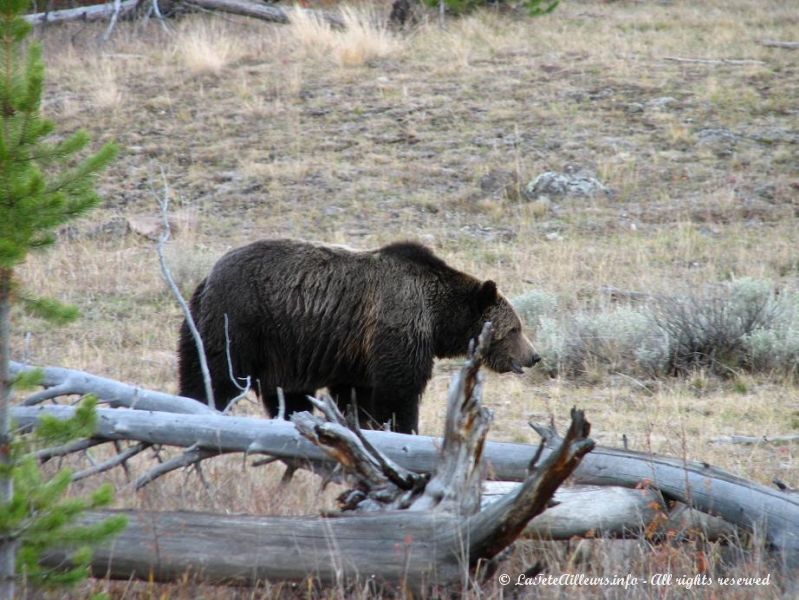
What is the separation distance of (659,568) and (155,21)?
1986 cm

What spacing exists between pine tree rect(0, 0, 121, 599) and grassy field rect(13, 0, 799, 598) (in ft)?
4.80

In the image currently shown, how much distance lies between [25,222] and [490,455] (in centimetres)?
266

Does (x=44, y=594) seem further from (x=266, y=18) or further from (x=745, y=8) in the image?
(x=745, y=8)

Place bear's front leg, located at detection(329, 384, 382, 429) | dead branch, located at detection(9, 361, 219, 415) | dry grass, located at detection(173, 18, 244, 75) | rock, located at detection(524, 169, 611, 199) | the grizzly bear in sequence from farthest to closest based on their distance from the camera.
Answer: dry grass, located at detection(173, 18, 244, 75), rock, located at detection(524, 169, 611, 199), bear's front leg, located at detection(329, 384, 382, 429), the grizzly bear, dead branch, located at detection(9, 361, 219, 415)

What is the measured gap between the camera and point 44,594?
15.1 feet

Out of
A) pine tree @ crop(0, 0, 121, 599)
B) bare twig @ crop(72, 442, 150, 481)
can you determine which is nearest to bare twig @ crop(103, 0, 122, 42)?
bare twig @ crop(72, 442, 150, 481)

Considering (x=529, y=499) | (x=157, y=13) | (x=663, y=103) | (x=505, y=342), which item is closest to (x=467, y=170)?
(x=663, y=103)

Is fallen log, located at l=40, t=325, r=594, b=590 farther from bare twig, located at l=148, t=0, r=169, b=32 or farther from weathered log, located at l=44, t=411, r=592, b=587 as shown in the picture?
bare twig, located at l=148, t=0, r=169, b=32

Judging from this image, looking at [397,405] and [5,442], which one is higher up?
[5,442]

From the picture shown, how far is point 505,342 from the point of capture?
8.66 meters

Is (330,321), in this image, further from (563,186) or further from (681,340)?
(563,186)

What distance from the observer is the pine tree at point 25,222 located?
12.6 ft

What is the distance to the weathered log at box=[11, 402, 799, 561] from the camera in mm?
5199

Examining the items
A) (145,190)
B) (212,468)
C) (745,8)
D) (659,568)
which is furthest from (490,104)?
(659,568)
